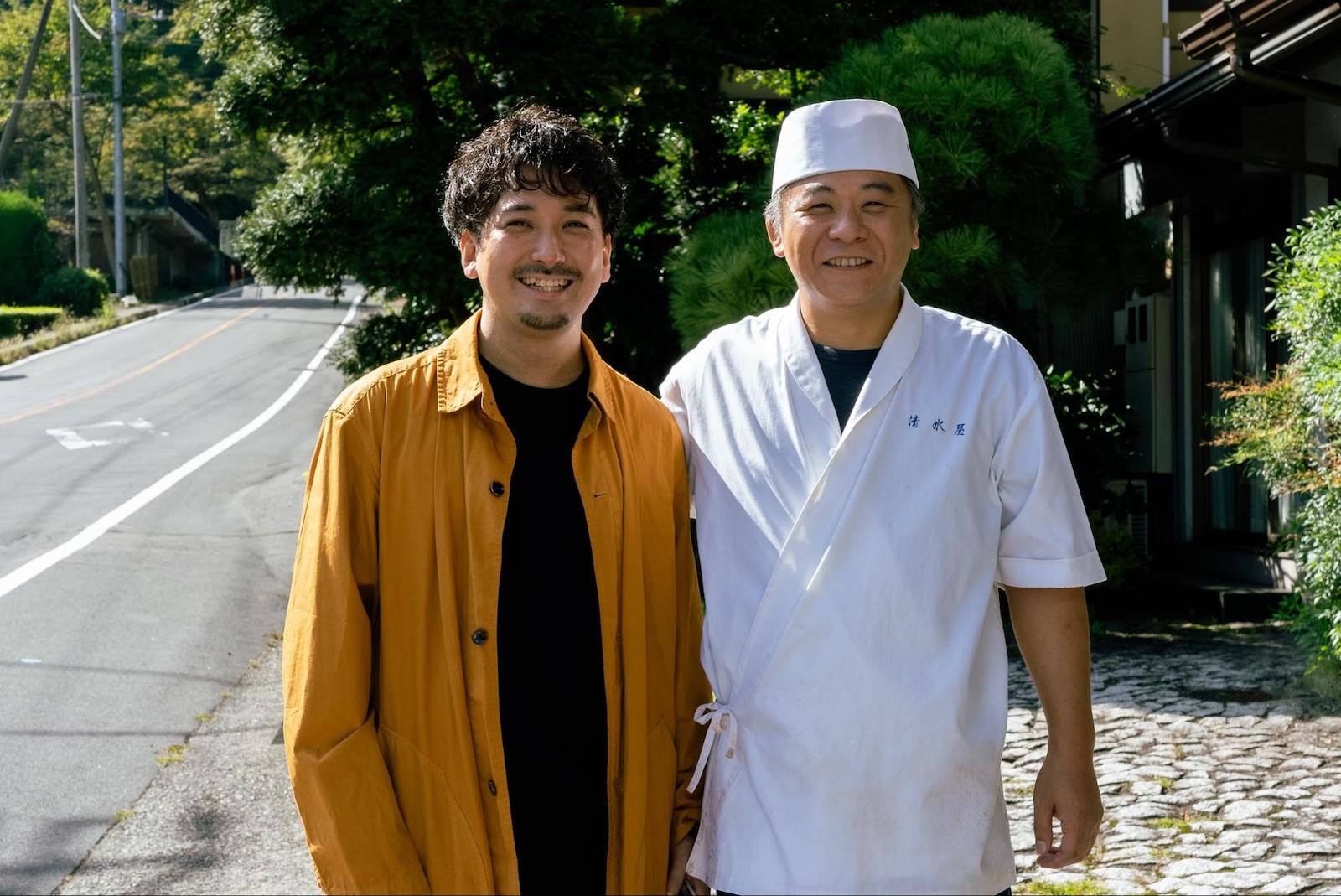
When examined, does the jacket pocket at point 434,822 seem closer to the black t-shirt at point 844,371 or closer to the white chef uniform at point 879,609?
the white chef uniform at point 879,609

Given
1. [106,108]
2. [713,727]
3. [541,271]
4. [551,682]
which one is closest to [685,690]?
[713,727]

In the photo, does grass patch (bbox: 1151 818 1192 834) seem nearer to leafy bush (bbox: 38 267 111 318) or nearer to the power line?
leafy bush (bbox: 38 267 111 318)

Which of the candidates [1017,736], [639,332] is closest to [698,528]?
[1017,736]

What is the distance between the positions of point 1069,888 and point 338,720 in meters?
3.04

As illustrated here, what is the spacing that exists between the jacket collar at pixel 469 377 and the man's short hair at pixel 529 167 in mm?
248

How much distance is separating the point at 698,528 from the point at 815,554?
0.32 meters

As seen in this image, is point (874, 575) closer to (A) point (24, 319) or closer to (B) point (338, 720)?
(B) point (338, 720)

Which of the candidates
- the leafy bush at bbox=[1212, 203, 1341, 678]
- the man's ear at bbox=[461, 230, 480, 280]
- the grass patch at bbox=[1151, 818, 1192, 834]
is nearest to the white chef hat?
the man's ear at bbox=[461, 230, 480, 280]

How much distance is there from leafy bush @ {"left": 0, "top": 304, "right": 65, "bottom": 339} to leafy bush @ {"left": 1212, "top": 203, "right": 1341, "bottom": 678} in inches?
854

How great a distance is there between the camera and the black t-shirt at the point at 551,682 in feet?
8.38

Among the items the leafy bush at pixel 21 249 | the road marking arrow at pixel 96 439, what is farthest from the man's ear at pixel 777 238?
the leafy bush at pixel 21 249

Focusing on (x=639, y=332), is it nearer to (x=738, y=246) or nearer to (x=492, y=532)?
(x=738, y=246)

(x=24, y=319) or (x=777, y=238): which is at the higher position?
(x=24, y=319)

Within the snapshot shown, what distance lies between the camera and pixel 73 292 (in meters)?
31.8
